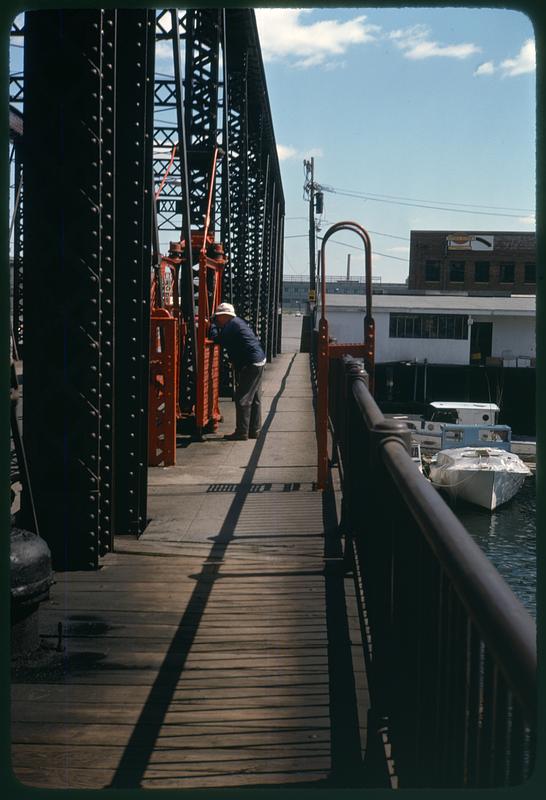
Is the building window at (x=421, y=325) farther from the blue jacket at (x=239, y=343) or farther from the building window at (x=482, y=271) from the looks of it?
the blue jacket at (x=239, y=343)

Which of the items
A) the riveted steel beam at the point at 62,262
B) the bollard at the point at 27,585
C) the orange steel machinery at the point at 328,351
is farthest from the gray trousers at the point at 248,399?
the bollard at the point at 27,585

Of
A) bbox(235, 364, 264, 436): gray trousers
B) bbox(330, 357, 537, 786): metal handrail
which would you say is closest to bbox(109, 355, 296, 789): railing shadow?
bbox(330, 357, 537, 786): metal handrail

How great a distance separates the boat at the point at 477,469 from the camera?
4781 cm

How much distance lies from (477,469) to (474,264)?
3194 cm

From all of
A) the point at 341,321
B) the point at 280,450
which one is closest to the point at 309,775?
the point at 280,450

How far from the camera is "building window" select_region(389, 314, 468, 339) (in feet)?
187

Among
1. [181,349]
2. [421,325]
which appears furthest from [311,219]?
[181,349]

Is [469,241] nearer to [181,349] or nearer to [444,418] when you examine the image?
[444,418]

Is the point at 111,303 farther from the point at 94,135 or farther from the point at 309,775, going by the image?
the point at 309,775

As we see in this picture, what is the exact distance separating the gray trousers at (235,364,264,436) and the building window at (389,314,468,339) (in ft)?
149

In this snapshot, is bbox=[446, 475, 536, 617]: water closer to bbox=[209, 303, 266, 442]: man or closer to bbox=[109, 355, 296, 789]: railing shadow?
bbox=[209, 303, 266, 442]: man

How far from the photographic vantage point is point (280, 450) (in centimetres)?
1123

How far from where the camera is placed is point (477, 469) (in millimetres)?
47406

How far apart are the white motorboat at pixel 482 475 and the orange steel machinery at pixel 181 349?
3501cm
